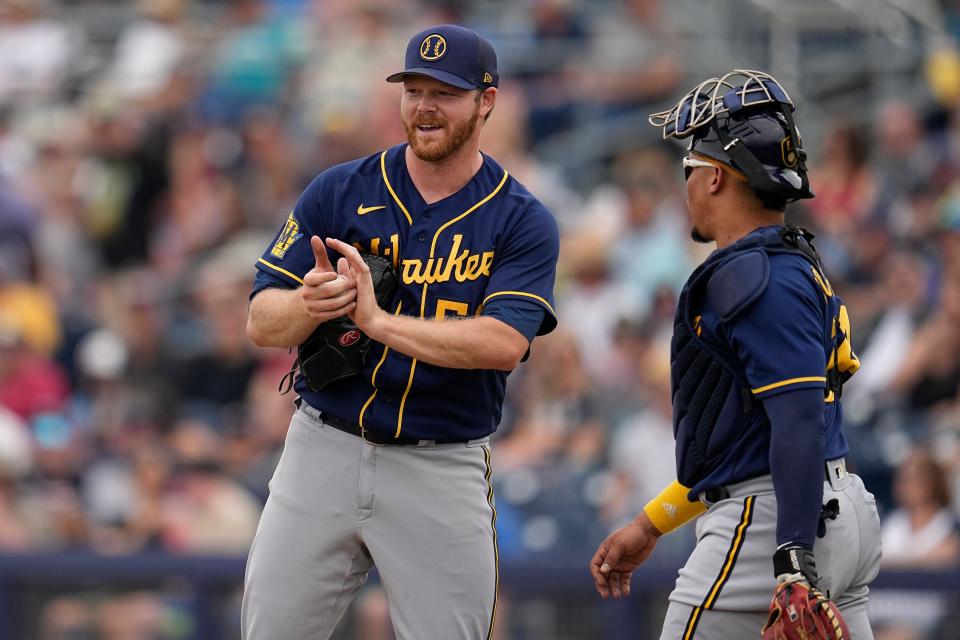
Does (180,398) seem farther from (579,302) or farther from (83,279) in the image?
(579,302)

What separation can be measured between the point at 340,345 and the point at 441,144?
596 mm

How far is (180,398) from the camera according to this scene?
9047mm

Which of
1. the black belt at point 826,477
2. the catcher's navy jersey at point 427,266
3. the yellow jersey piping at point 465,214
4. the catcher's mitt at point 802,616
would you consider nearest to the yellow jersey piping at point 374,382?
the catcher's navy jersey at point 427,266

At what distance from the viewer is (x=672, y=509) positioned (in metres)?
4.02

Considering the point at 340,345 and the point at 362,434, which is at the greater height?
the point at 340,345

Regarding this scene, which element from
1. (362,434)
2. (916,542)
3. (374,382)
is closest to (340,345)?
(374,382)

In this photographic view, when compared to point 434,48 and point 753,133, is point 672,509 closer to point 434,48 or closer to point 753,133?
point 753,133

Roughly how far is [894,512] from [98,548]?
4.02 metres

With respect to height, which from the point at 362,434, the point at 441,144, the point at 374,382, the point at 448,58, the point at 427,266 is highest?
the point at 448,58

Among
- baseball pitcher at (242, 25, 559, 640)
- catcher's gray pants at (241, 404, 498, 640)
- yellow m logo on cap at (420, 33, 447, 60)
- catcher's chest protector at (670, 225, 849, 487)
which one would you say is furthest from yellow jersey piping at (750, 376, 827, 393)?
yellow m logo on cap at (420, 33, 447, 60)

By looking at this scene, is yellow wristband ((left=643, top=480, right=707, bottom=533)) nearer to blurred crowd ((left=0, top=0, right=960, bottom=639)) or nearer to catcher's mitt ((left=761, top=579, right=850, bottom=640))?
catcher's mitt ((left=761, top=579, right=850, bottom=640))

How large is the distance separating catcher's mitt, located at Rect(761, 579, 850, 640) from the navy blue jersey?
35 centimetres

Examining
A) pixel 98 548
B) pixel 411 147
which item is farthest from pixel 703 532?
pixel 98 548

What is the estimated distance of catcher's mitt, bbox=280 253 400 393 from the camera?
400cm
